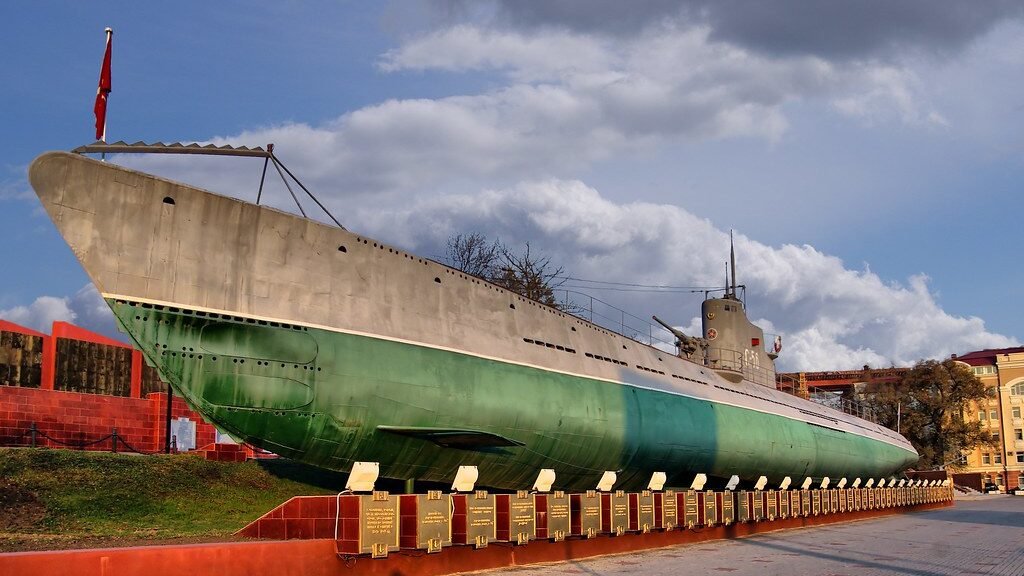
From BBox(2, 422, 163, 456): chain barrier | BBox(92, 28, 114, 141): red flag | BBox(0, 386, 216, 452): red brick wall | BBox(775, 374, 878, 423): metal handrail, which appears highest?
BBox(92, 28, 114, 141): red flag

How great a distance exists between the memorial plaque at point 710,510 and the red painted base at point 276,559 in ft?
12.3

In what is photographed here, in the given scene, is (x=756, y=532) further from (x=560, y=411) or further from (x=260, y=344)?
(x=260, y=344)

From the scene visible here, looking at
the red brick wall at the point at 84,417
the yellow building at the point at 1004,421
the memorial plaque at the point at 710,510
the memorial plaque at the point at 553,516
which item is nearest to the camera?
the memorial plaque at the point at 553,516

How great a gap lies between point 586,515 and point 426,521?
4264mm

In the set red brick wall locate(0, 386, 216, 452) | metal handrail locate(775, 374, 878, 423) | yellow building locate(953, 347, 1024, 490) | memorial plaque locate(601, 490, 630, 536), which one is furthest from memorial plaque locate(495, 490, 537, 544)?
yellow building locate(953, 347, 1024, 490)

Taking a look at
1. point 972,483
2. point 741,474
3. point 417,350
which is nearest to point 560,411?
point 417,350

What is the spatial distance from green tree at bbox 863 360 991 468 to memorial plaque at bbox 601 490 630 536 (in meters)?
62.0

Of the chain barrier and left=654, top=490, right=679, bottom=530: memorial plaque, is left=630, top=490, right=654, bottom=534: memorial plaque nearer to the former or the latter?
left=654, top=490, right=679, bottom=530: memorial plaque

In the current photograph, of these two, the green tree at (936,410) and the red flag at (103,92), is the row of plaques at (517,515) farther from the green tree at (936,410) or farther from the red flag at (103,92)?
the green tree at (936,410)

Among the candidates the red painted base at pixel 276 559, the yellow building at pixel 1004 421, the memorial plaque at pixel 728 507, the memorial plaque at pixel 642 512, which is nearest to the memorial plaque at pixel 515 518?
the red painted base at pixel 276 559

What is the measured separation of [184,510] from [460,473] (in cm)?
483

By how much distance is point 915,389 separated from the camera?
76188 mm

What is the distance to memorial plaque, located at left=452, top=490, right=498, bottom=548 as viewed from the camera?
1339 cm

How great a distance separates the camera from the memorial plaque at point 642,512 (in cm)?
1766
